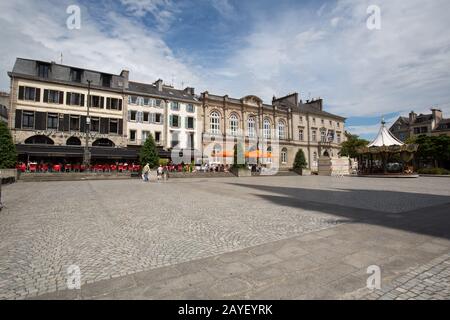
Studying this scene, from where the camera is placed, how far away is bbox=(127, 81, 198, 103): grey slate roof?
3616 centimetres

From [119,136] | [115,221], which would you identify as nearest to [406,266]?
[115,221]

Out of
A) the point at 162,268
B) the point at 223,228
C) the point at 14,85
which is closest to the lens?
the point at 162,268

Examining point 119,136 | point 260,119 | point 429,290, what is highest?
point 260,119

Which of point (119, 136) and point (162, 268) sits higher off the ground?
point (119, 136)

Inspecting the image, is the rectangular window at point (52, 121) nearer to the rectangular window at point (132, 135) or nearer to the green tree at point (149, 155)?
the rectangular window at point (132, 135)

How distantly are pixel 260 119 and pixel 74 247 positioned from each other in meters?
45.0

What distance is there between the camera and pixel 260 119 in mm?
47438

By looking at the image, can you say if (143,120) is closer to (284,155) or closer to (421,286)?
A: (284,155)

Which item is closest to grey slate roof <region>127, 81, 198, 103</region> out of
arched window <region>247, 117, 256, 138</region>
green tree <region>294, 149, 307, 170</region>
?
arched window <region>247, 117, 256, 138</region>

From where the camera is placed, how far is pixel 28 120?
92.4 ft

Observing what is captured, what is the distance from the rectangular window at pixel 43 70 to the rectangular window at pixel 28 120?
196 inches

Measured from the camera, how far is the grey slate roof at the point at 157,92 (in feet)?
119

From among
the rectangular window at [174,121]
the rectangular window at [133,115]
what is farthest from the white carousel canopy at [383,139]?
the rectangular window at [133,115]
